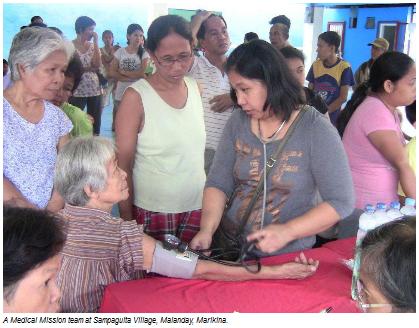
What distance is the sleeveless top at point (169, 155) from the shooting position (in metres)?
1.21

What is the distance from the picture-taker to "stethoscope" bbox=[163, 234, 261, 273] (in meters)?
0.95

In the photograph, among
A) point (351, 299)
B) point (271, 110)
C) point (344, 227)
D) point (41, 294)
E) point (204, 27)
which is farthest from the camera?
point (204, 27)

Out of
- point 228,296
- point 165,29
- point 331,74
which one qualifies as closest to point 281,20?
point 165,29

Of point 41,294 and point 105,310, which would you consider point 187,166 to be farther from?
point 41,294

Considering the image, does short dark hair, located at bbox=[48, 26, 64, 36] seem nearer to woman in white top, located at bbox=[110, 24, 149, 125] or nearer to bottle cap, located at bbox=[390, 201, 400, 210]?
woman in white top, located at bbox=[110, 24, 149, 125]

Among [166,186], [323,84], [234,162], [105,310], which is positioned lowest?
[105,310]

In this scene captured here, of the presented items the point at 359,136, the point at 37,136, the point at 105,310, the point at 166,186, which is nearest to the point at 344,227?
the point at 359,136

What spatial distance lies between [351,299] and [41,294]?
59cm

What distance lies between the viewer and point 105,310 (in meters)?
0.92

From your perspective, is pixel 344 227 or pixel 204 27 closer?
pixel 344 227

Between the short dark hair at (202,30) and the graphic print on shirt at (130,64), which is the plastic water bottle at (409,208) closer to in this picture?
the short dark hair at (202,30)

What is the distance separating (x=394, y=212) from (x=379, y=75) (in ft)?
1.49

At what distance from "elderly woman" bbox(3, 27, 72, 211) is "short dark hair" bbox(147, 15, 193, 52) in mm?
220

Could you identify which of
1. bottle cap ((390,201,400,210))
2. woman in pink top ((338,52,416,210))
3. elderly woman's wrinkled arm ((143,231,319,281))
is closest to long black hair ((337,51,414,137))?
woman in pink top ((338,52,416,210))
